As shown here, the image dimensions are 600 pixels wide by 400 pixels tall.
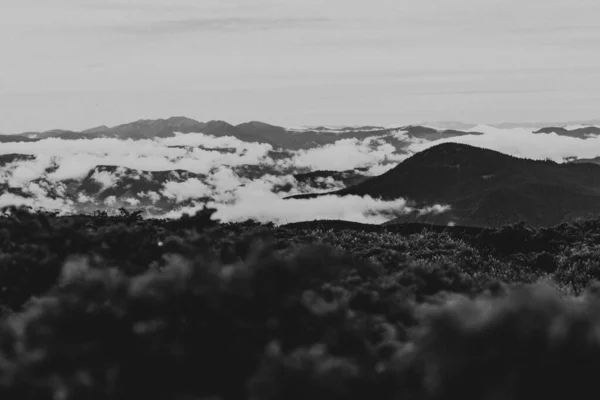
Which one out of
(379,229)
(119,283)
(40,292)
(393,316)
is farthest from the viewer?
(379,229)

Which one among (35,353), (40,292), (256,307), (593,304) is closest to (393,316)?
(256,307)

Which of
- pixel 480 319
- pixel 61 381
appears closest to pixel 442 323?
pixel 480 319

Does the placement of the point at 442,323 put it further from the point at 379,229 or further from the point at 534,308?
the point at 379,229

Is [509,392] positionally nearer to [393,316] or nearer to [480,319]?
[480,319]

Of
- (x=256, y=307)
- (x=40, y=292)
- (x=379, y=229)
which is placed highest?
(x=256, y=307)

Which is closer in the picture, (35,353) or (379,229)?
(35,353)

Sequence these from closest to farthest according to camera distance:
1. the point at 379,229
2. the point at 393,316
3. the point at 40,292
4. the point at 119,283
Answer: the point at 119,283
the point at 393,316
the point at 40,292
the point at 379,229

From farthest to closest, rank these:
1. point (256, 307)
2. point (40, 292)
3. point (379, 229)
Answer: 1. point (379, 229)
2. point (40, 292)
3. point (256, 307)

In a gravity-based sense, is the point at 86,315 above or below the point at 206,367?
above

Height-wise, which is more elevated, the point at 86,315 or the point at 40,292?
the point at 86,315
